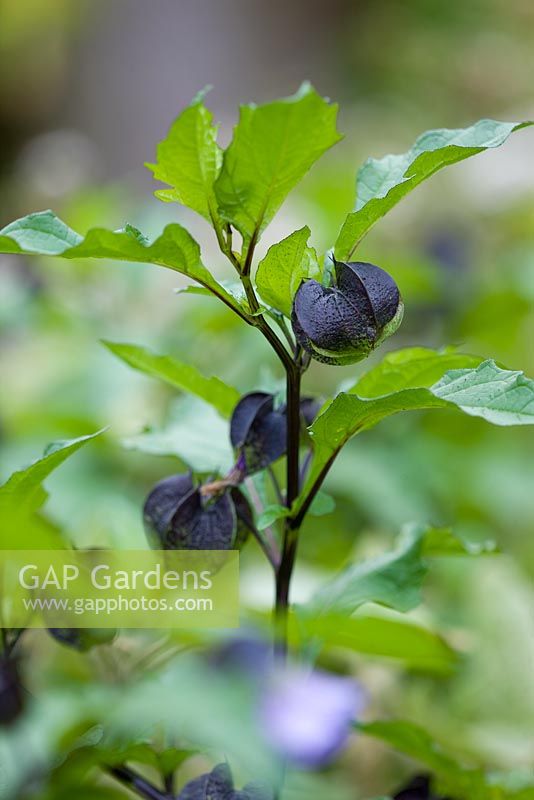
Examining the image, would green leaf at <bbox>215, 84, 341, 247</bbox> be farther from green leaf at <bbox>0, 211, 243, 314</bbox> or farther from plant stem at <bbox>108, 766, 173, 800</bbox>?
plant stem at <bbox>108, 766, 173, 800</bbox>

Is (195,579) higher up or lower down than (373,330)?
lower down

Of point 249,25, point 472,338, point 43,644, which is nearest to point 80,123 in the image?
point 249,25

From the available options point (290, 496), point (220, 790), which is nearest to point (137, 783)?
point (220, 790)

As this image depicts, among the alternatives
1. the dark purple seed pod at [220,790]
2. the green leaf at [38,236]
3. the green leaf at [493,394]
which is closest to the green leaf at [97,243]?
the green leaf at [38,236]

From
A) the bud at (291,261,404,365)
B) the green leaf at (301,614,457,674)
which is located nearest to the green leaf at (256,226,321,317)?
the bud at (291,261,404,365)

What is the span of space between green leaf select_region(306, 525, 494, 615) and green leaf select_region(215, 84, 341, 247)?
0.61 feet

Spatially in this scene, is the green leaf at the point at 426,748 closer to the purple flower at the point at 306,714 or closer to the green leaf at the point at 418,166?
the purple flower at the point at 306,714

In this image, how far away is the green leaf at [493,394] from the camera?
0.33 meters

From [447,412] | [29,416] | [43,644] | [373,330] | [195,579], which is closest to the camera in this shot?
[373,330]

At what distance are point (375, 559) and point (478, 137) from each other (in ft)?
0.73

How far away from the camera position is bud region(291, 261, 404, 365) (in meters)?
0.35

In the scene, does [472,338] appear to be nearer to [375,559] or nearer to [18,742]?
[375,559]

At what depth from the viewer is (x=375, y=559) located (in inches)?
18.8

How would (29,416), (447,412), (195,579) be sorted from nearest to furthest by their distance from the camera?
(195,579) → (29,416) → (447,412)
